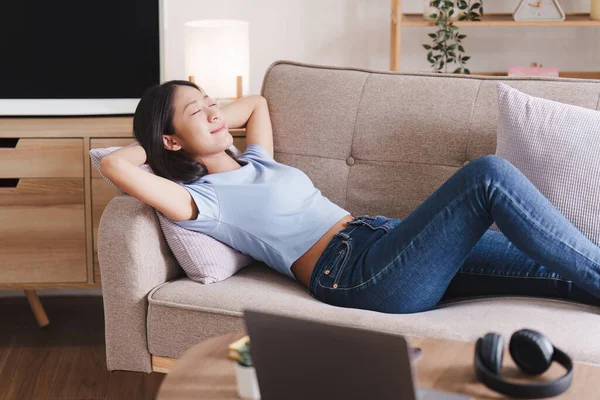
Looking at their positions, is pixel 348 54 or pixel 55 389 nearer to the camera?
pixel 55 389

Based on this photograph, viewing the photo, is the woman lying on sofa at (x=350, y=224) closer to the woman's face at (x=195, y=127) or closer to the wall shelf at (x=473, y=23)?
the woman's face at (x=195, y=127)

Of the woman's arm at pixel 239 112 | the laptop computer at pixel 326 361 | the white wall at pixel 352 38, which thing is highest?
the white wall at pixel 352 38

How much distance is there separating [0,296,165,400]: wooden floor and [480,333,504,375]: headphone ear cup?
1345 mm

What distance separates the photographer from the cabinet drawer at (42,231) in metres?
2.55

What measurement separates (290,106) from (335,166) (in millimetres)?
227

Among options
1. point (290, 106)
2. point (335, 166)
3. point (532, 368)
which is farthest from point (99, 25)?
point (532, 368)

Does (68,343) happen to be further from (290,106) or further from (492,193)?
(492,193)

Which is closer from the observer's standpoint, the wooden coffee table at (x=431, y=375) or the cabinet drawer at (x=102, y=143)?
the wooden coffee table at (x=431, y=375)

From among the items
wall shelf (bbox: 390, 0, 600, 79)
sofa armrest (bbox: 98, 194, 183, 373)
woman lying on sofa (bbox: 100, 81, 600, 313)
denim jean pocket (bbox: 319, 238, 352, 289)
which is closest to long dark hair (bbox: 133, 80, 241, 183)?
woman lying on sofa (bbox: 100, 81, 600, 313)

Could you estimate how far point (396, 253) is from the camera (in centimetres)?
176

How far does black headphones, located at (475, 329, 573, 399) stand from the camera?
1.18m

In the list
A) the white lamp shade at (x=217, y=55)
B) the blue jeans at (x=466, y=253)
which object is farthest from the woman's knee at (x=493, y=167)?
Result: the white lamp shade at (x=217, y=55)

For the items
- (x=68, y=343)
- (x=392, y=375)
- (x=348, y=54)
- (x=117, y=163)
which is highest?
(x=348, y=54)

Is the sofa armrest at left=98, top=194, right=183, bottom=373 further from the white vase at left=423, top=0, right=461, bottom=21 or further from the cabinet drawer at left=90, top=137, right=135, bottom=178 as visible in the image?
the white vase at left=423, top=0, right=461, bottom=21
